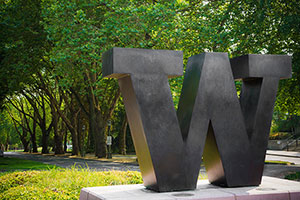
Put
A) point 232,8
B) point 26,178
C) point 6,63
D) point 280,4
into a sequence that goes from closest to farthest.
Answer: point 26,178 → point 280,4 → point 232,8 → point 6,63

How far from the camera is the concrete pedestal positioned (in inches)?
270

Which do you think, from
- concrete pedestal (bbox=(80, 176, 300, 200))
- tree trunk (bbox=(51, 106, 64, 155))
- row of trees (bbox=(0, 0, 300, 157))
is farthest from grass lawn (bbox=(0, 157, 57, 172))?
tree trunk (bbox=(51, 106, 64, 155))

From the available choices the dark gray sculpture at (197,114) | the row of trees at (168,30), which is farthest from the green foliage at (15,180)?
the row of trees at (168,30)

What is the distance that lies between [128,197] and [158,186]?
85 cm

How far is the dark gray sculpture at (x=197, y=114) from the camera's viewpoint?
7492mm

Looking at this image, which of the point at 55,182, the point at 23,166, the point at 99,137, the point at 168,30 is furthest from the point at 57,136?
the point at 55,182

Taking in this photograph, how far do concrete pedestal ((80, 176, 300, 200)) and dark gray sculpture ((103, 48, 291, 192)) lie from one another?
0.32 m

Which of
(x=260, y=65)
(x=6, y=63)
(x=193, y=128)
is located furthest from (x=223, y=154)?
(x=6, y=63)

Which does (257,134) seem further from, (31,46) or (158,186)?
(31,46)

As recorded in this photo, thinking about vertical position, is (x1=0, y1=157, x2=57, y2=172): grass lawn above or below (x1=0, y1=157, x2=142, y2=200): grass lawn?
below

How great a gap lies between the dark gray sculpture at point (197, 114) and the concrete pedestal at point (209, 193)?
1.04 feet

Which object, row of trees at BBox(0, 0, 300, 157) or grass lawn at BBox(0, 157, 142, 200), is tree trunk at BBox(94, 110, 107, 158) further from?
grass lawn at BBox(0, 157, 142, 200)

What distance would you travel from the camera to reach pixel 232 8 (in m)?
20.0

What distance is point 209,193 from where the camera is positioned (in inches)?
283
